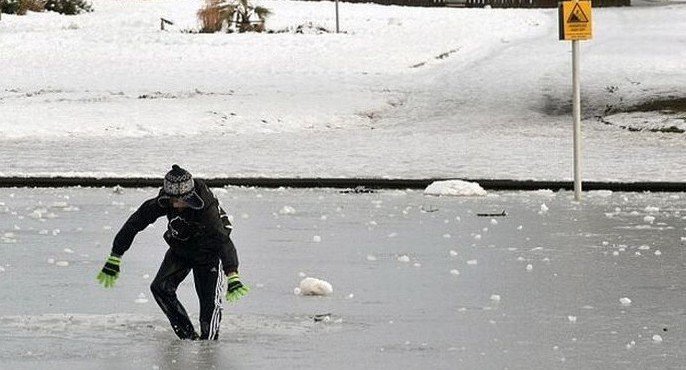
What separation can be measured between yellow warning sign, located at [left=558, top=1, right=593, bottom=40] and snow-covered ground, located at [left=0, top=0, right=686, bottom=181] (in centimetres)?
360

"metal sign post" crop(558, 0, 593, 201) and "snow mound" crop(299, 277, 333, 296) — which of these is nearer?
"snow mound" crop(299, 277, 333, 296)

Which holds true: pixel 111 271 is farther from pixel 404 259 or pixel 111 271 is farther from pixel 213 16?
pixel 213 16

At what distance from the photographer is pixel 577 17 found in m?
20.6

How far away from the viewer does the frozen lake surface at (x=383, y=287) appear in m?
10.7

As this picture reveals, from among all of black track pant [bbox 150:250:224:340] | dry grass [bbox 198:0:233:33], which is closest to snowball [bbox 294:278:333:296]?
black track pant [bbox 150:250:224:340]

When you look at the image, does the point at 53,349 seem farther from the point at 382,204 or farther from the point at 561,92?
the point at 561,92

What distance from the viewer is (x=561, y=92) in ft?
124

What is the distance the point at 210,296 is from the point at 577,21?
402 inches

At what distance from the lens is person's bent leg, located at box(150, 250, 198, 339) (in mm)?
11289

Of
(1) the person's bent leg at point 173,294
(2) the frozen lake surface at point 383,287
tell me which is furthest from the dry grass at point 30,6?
(1) the person's bent leg at point 173,294

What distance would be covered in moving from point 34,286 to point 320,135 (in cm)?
1968

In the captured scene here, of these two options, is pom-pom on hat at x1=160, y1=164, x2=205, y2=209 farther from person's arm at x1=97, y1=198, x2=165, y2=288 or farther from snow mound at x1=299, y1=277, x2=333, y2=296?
snow mound at x1=299, y1=277, x2=333, y2=296

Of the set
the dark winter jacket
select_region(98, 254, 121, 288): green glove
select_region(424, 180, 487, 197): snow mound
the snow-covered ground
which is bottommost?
the snow-covered ground

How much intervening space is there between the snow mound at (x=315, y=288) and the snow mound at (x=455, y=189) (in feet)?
28.3
